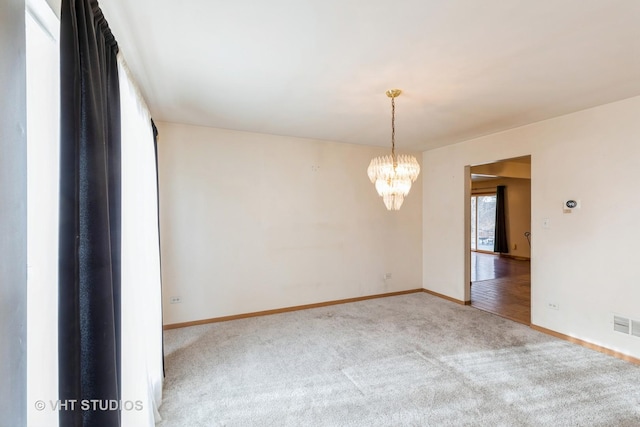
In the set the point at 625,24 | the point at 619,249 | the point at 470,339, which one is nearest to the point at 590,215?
the point at 619,249

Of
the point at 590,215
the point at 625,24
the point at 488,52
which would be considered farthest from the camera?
the point at 590,215

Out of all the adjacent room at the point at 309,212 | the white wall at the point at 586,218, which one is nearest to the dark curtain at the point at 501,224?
the adjacent room at the point at 309,212

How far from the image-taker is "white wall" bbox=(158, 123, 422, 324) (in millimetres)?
3756

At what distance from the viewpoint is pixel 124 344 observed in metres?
1.47

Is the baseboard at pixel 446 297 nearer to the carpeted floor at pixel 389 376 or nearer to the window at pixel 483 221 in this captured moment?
the carpeted floor at pixel 389 376

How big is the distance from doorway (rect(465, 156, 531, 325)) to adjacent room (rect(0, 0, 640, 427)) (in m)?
0.15

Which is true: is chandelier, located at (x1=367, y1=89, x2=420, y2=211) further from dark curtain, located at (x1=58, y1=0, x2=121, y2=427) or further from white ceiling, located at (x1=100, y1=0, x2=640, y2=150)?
dark curtain, located at (x1=58, y1=0, x2=121, y2=427)

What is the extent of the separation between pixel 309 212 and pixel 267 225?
693 millimetres

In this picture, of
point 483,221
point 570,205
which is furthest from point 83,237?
point 483,221

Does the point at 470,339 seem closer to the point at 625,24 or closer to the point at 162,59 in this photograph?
the point at 625,24

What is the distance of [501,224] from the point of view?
921 cm

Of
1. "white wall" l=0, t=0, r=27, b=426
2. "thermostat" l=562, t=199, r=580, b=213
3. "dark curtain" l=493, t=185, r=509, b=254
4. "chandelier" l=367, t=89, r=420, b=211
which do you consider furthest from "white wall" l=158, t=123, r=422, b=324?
"dark curtain" l=493, t=185, r=509, b=254

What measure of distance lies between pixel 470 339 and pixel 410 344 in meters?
0.74

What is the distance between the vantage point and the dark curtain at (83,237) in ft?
→ 3.22
